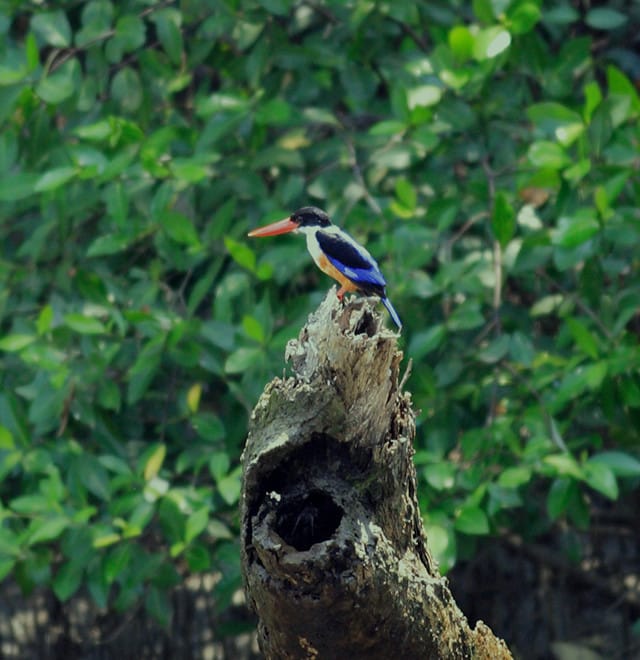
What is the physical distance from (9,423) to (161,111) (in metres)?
1.22

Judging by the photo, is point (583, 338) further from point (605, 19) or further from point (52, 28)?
point (52, 28)

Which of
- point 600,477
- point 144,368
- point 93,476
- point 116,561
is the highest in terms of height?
point 144,368

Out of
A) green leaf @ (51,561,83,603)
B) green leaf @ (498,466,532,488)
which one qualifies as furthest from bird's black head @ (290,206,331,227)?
green leaf @ (51,561,83,603)

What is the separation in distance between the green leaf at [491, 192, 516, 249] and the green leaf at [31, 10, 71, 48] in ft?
5.08

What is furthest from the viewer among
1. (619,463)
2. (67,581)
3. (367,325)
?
(67,581)

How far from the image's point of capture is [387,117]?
4.94 m

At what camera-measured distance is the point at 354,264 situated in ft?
11.6

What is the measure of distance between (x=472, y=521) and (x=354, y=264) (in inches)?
39.7

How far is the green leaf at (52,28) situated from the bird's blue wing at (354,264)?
5.18 ft

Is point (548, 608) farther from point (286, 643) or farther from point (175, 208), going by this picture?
point (286, 643)

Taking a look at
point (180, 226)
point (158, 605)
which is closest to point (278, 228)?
point (180, 226)

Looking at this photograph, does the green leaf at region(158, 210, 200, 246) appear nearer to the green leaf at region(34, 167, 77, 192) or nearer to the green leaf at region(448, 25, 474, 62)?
the green leaf at region(34, 167, 77, 192)

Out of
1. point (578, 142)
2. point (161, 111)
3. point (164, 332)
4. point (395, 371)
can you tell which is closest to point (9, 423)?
point (164, 332)

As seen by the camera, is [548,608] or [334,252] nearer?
[334,252]
